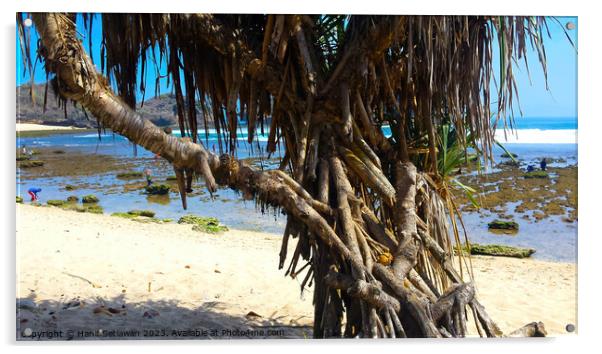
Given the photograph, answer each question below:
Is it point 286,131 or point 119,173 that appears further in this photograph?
point 119,173

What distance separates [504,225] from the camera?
154 inches

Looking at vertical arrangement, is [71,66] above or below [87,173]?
above

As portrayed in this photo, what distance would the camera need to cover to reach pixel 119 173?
15.1ft

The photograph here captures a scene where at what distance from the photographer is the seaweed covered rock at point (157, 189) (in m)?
4.65

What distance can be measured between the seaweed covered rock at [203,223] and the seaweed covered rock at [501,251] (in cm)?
213

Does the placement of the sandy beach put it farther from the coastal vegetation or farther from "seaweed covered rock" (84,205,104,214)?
the coastal vegetation

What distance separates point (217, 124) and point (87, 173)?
1.64 meters

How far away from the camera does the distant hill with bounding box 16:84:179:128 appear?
2850 millimetres

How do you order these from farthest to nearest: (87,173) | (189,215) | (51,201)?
1. (189,215)
2. (87,173)
3. (51,201)

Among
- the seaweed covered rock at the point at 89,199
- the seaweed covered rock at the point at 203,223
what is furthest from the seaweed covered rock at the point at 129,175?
the seaweed covered rock at the point at 203,223

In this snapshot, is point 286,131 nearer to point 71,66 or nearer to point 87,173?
point 71,66

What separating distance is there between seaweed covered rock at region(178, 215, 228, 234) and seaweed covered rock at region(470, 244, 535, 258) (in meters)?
2.13

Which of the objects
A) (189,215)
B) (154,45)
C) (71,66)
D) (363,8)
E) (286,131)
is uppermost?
(363,8)
